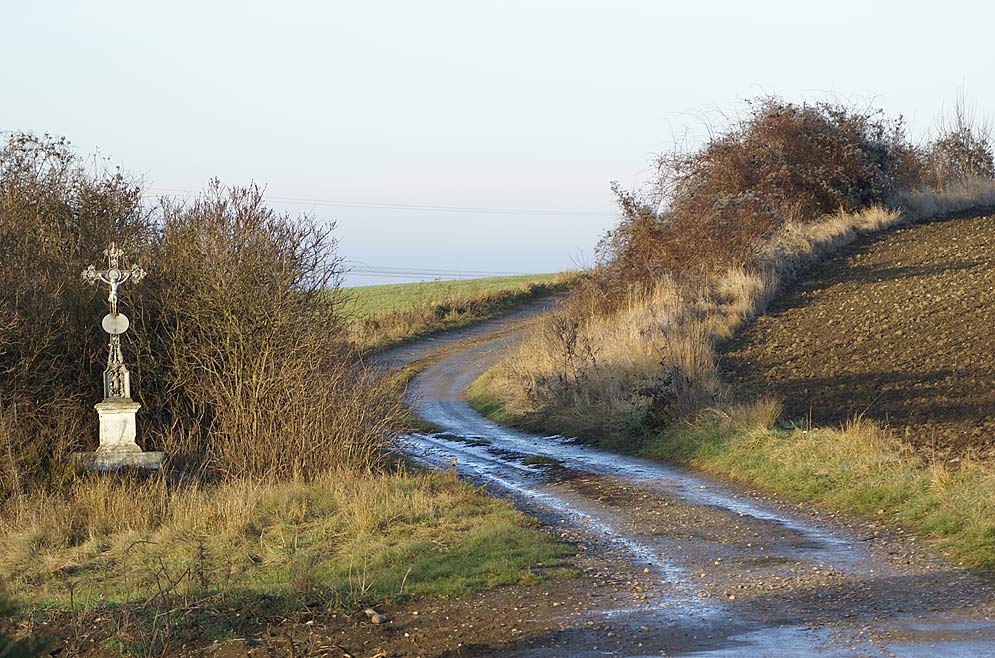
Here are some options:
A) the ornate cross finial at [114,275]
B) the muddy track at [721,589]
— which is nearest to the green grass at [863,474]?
the muddy track at [721,589]

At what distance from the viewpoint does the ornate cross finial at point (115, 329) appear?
13.2m

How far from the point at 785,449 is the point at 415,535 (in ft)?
19.4

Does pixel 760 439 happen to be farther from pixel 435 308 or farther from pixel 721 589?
pixel 435 308

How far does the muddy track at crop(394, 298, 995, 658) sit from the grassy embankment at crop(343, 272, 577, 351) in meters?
24.2

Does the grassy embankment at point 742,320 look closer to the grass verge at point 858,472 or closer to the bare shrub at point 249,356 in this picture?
the grass verge at point 858,472

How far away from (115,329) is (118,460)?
5.26ft

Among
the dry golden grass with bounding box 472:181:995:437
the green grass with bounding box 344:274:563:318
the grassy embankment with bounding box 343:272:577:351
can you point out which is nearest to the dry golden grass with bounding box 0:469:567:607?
the dry golden grass with bounding box 472:181:995:437

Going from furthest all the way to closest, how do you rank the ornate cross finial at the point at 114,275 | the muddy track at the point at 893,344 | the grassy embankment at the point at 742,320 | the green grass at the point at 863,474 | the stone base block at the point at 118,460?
the muddy track at the point at 893,344
the ornate cross finial at the point at 114,275
the stone base block at the point at 118,460
the grassy embankment at the point at 742,320
the green grass at the point at 863,474

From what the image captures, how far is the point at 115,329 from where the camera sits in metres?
13.2

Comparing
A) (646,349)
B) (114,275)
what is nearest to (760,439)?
(646,349)

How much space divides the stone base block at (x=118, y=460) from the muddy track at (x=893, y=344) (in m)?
9.18

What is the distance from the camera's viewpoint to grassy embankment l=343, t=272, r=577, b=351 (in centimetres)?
4188

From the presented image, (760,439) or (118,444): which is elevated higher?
(118,444)

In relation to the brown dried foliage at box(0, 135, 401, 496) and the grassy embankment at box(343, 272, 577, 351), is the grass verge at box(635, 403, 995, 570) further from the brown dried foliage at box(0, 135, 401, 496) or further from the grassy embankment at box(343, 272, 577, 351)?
the grassy embankment at box(343, 272, 577, 351)
